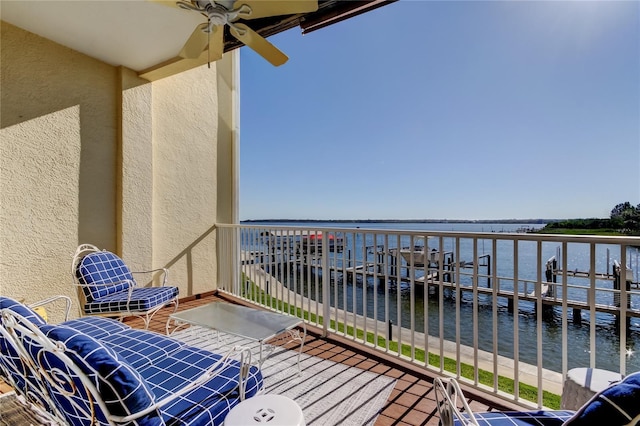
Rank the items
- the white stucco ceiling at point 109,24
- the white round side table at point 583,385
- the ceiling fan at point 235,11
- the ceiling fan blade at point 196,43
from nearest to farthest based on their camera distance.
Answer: the white round side table at point 583,385 < the ceiling fan at point 235,11 < the ceiling fan blade at point 196,43 < the white stucco ceiling at point 109,24

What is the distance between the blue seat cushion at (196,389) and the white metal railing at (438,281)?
4.87 feet

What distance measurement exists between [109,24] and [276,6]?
1908 mm

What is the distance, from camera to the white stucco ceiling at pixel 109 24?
264cm

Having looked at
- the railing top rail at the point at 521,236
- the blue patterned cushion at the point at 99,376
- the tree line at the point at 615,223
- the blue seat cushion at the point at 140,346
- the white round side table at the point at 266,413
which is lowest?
the blue seat cushion at the point at 140,346

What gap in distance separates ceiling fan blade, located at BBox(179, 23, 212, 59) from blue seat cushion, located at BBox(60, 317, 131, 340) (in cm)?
236

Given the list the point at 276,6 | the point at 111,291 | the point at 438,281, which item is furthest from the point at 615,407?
the point at 111,291

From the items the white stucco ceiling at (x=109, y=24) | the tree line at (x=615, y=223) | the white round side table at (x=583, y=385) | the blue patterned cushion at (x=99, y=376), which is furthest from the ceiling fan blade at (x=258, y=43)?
the tree line at (x=615, y=223)

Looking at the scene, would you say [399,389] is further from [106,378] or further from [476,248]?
[106,378]

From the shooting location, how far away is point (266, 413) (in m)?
1.08

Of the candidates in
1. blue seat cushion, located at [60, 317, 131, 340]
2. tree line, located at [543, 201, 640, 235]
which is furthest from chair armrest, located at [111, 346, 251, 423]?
tree line, located at [543, 201, 640, 235]

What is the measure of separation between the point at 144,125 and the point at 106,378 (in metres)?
3.95

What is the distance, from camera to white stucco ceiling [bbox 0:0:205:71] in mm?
2639

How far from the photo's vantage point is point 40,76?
3.14 m

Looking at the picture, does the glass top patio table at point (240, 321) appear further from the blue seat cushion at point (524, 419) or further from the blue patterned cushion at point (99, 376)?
the blue seat cushion at point (524, 419)
